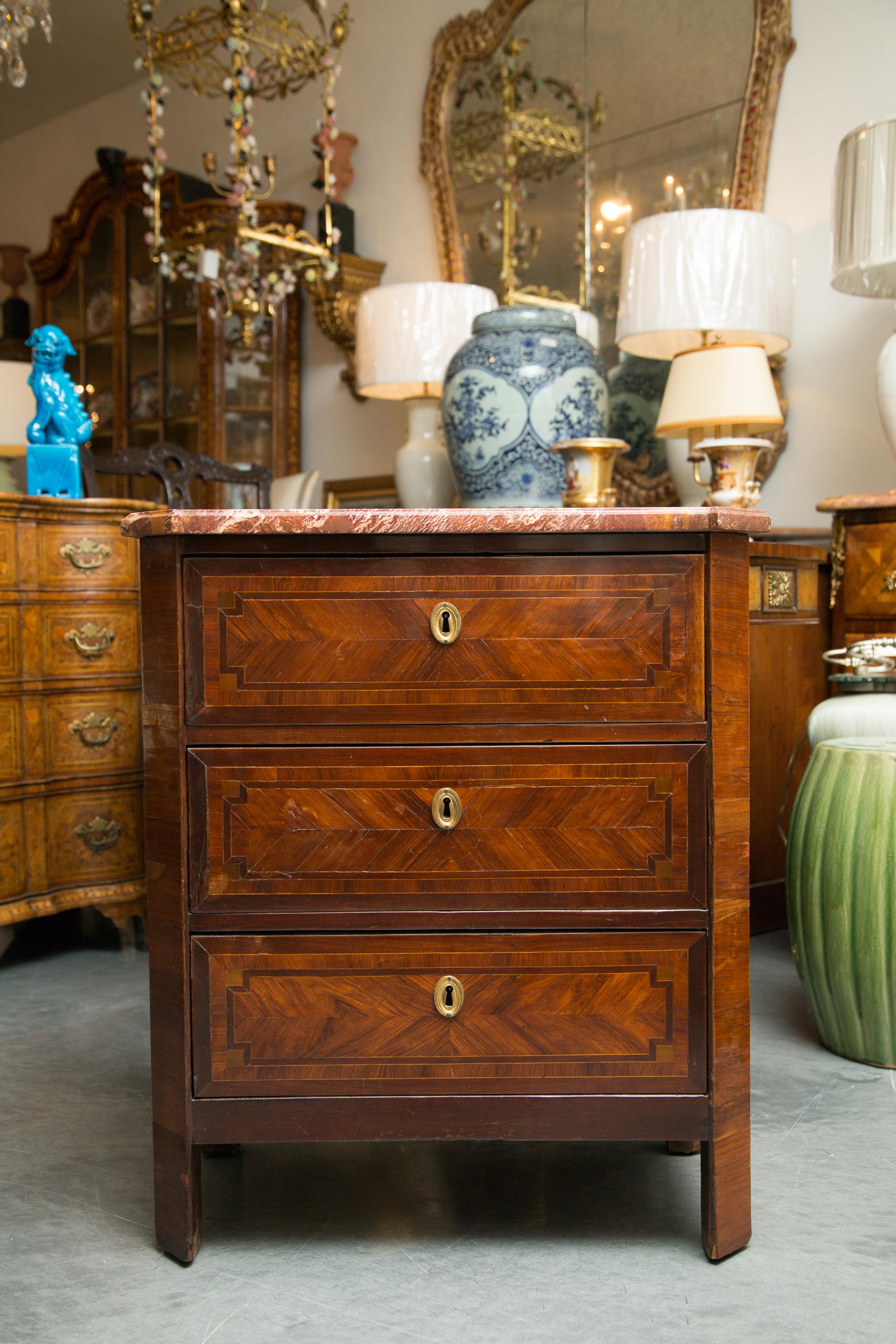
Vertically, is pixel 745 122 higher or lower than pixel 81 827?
higher

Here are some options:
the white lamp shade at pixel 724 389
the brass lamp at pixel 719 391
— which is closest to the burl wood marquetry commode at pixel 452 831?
the brass lamp at pixel 719 391

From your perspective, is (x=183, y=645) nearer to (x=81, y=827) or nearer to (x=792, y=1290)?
(x=792, y=1290)

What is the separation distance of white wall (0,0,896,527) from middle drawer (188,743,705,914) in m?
1.80

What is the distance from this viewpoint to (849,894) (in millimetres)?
1888

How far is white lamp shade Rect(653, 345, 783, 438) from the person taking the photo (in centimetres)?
234

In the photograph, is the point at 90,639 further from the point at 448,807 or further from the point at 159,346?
the point at 159,346

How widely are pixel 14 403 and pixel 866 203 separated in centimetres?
219

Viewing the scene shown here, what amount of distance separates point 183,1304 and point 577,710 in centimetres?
80

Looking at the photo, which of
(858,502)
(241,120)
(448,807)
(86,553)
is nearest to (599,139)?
(241,120)

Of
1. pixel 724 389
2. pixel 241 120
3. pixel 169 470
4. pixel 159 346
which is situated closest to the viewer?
pixel 724 389

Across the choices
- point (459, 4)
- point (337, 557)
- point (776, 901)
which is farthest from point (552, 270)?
point (337, 557)

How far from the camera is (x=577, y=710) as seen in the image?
4.15ft

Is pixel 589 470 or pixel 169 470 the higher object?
pixel 169 470

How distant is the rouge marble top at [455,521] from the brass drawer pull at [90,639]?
4.69 feet
